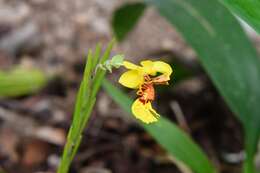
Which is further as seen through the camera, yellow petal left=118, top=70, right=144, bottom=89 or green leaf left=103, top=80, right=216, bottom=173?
green leaf left=103, top=80, right=216, bottom=173

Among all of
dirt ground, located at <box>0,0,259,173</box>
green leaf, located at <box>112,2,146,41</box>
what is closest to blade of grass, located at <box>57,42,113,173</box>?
dirt ground, located at <box>0,0,259,173</box>

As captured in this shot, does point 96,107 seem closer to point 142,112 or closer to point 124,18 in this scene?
point 124,18

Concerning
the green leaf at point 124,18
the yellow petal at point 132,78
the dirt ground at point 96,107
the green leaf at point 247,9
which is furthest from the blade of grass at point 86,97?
the green leaf at point 124,18

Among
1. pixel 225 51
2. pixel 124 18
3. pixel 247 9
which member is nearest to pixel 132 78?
pixel 247 9

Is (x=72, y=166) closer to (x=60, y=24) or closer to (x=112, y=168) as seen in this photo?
(x=112, y=168)

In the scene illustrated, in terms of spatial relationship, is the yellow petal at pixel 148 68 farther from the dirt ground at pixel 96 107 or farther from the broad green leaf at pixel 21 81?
the broad green leaf at pixel 21 81

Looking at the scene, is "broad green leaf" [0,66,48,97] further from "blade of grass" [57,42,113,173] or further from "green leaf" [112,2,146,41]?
"blade of grass" [57,42,113,173]
